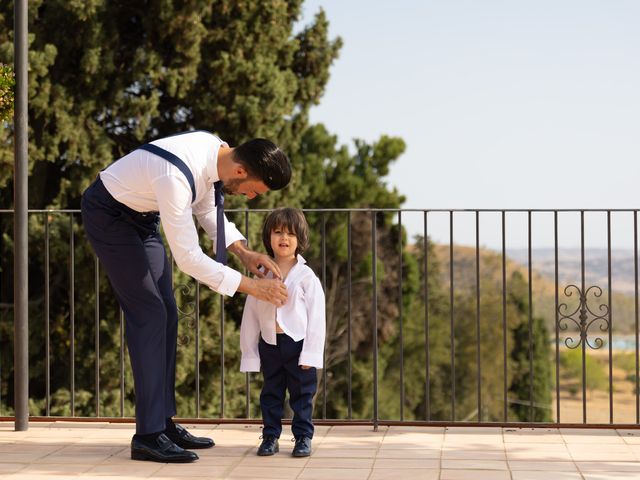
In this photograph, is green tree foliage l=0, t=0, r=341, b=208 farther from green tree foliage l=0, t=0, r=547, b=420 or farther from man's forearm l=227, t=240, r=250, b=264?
man's forearm l=227, t=240, r=250, b=264

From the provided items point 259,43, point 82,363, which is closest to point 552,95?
point 259,43

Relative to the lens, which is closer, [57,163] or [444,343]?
[57,163]

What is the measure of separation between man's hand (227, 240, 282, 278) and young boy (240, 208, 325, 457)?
8 cm

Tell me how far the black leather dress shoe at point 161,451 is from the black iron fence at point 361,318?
70 centimetres

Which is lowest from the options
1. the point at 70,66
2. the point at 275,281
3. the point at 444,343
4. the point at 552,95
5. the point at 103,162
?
the point at 444,343

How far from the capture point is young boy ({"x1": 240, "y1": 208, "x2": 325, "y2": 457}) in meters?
4.42

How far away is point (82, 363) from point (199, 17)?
4844 millimetres

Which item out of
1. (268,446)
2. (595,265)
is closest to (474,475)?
(268,446)

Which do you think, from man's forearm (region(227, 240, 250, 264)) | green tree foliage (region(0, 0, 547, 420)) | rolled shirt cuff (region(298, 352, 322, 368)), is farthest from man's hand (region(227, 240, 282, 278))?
green tree foliage (region(0, 0, 547, 420))

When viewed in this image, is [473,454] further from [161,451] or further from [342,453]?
[161,451]

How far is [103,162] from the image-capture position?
45.9ft

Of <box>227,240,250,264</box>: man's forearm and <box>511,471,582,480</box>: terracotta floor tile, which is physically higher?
<box>227,240,250,264</box>: man's forearm

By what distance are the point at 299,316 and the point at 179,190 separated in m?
0.77

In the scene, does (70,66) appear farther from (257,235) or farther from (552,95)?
(552,95)
